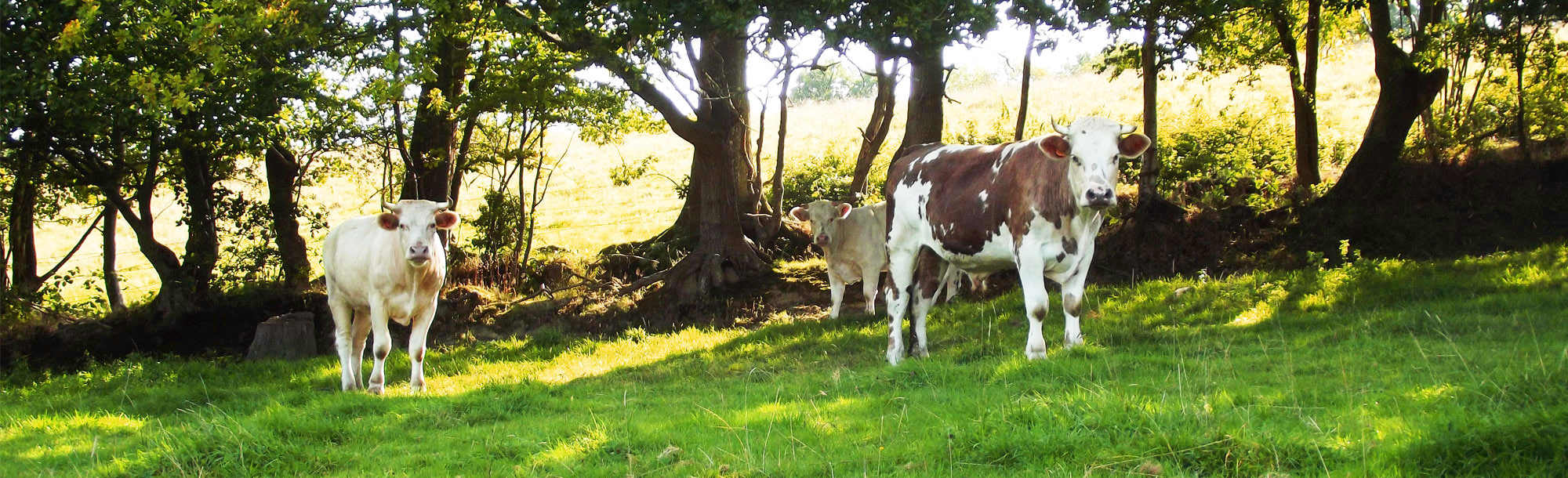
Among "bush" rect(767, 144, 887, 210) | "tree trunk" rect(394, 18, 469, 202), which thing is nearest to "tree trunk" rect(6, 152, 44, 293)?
"tree trunk" rect(394, 18, 469, 202)

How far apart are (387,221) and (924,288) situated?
15.9ft

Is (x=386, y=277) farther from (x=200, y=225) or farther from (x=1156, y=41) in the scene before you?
(x=1156, y=41)

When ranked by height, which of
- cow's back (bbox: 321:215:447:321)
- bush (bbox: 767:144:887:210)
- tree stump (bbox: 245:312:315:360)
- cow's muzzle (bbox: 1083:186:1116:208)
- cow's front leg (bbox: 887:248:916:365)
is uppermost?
bush (bbox: 767:144:887:210)

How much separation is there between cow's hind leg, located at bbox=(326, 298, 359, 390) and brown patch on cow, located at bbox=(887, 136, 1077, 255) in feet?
17.4

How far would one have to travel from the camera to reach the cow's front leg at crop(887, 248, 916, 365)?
10.5 m

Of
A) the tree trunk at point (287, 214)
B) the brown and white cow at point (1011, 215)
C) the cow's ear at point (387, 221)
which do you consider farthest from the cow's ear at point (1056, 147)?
the tree trunk at point (287, 214)

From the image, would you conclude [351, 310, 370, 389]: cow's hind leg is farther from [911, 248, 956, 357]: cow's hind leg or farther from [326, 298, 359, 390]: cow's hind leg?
[911, 248, 956, 357]: cow's hind leg

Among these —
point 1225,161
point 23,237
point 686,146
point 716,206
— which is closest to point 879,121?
point 716,206

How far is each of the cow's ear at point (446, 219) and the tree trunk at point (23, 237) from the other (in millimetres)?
8789

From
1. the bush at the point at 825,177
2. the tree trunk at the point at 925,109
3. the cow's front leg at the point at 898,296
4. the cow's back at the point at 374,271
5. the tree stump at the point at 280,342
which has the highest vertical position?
the tree trunk at the point at 925,109

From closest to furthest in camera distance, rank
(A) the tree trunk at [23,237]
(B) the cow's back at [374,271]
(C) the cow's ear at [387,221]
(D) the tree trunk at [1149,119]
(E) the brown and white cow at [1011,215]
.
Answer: (E) the brown and white cow at [1011,215] → (C) the cow's ear at [387,221] → (B) the cow's back at [374,271] → (D) the tree trunk at [1149,119] → (A) the tree trunk at [23,237]

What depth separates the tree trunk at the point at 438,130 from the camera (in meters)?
15.7

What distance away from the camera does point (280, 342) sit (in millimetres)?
13719

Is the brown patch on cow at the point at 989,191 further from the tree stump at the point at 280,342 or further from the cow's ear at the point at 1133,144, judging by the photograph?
the tree stump at the point at 280,342
